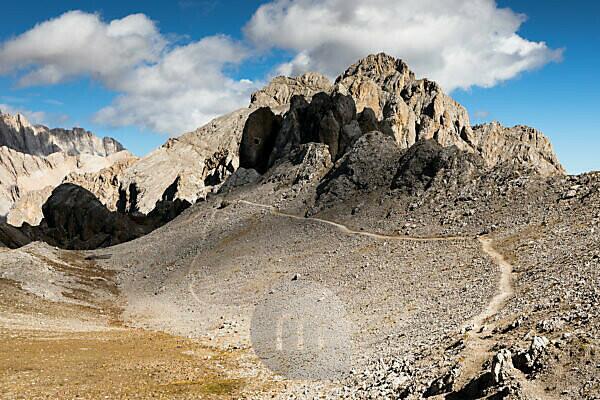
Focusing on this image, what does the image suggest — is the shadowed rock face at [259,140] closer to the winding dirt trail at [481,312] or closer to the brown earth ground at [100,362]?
the winding dirt trail at [481,312]

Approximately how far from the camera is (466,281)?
44875mm

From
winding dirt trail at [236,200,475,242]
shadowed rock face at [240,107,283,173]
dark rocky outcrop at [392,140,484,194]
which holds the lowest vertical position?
winding dirt trail at [236,200,475,242]

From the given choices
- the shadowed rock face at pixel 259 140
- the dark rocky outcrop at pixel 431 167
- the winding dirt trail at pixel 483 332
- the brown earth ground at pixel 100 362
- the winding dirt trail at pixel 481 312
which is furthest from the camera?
the shadowed rock face at pixel 259 140

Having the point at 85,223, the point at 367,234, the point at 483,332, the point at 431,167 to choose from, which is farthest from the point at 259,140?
the point at 483,332

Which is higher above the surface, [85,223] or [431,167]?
[85,223]

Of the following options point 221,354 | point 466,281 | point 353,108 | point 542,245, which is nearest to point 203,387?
point 221,354

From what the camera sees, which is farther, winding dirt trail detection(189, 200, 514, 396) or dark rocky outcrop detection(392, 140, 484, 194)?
dark rocky outcrop detection(392, 140, 484, 194)

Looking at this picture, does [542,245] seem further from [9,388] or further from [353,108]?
[353,108]

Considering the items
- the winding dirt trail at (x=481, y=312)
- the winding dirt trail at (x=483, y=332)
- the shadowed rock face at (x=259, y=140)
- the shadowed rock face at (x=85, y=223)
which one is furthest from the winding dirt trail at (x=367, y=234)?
the shadowed rock face at (x=85, y=223)

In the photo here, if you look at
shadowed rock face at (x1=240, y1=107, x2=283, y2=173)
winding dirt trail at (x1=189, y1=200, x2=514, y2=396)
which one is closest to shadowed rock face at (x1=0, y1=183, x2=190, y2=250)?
shadowed rock face at (x1=240, y1=107, x2=283, y2=173)

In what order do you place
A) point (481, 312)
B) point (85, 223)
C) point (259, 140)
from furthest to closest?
point (85, 223) → point (259, 140) → point (481, 312)

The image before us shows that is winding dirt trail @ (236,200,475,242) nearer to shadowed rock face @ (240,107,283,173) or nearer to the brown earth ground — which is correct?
the brown earth ground

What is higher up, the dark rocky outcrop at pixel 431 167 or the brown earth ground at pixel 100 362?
the dark rocky outcrop at pixel 431 167

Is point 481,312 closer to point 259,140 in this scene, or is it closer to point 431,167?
point 431,167
